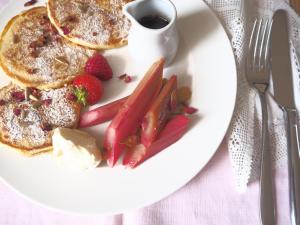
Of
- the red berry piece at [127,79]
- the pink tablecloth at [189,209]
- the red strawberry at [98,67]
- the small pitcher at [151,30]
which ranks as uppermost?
the small pitcher at [151,30]

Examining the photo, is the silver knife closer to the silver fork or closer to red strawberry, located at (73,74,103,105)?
the silver fork

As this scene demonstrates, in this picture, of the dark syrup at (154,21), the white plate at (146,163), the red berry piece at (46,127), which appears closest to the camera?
the white plate at (146,163)

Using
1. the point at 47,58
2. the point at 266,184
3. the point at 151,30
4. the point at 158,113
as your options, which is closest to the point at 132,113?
the point at 158,113

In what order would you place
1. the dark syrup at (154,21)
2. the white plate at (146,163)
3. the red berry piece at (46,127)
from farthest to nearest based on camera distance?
1. the dark syrup at (154,21)
2. the red berry piece at (46,127)
3. the white plate at (146,163)

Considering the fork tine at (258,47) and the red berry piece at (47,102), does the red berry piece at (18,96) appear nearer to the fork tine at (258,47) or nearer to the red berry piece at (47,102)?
the red berry piece at (47,102)

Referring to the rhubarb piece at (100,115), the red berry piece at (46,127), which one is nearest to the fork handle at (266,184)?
the rhubarb piece at (100,115)

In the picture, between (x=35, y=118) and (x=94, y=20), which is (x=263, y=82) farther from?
(x=35, y=118)
